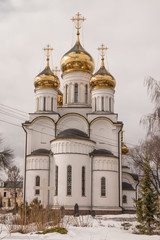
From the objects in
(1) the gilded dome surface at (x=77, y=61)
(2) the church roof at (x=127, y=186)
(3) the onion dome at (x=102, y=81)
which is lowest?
(2) the church roof at (x=127, y=186)

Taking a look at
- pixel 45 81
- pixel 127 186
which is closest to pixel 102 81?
pixel 45 81

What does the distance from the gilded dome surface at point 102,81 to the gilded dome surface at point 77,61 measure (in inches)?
76.4

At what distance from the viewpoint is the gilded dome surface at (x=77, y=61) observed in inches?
1180

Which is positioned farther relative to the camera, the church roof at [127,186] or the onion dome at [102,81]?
the church roof at [127,186]

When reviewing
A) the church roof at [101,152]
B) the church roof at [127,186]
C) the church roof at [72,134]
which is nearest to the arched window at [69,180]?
the church roof at [101,152]

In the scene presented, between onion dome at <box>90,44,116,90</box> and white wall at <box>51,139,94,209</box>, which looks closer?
white wall at <box>51,139,94,209</box>

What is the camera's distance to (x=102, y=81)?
28406 millimetres

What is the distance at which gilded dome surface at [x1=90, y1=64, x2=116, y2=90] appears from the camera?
2845 cm

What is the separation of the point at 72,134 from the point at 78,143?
3.09 feet

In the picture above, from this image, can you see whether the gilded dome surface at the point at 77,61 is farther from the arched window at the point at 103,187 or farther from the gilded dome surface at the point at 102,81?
the arched window at the point at 103,187

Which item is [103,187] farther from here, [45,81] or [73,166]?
[45,81]

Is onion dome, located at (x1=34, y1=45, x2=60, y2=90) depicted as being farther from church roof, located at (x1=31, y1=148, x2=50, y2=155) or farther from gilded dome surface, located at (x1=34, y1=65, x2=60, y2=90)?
church roof, located at (x1=31, y1=148, x2=50, y2=155)

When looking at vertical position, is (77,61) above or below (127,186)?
above

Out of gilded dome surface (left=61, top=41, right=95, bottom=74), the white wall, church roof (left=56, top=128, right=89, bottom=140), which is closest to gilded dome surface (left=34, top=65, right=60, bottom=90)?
gilded dome surface (left=61, top=41, right=95, bottom=74)
